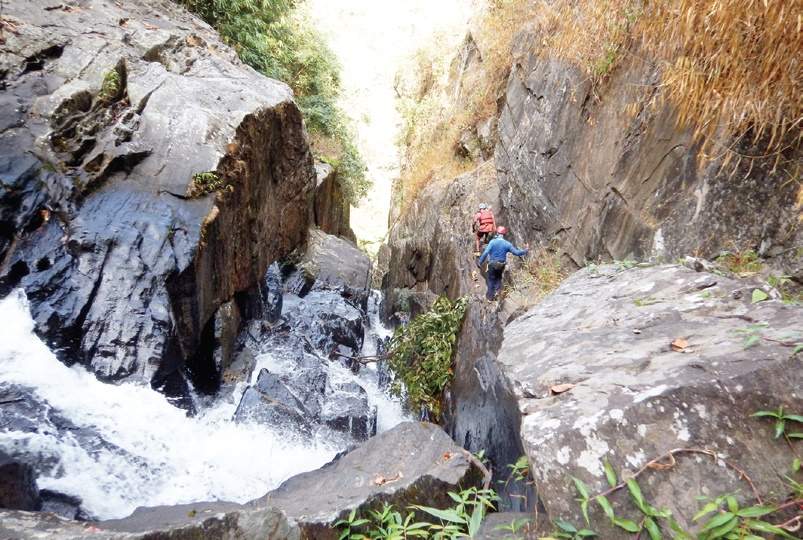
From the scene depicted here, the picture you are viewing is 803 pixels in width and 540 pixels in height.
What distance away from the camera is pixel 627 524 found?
2105 millimetres

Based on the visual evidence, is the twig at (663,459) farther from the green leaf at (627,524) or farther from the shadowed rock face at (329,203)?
the shadowed rock face at (329,203)

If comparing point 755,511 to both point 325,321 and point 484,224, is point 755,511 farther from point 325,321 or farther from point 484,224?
point 325,321

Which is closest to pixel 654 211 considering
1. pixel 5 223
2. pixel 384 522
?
pixel 384 522

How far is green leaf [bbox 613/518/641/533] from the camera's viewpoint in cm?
209

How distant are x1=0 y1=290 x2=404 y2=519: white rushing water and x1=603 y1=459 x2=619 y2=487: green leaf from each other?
4.39 metres

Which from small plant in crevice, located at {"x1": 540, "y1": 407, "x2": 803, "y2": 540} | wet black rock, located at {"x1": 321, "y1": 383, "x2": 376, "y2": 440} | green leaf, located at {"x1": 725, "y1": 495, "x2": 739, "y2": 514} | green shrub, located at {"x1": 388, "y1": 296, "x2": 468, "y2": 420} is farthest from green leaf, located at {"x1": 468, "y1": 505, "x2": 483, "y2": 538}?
green shrub, located at {"x1": 388, "y1": 296, "x2": 468, "y2": 420}

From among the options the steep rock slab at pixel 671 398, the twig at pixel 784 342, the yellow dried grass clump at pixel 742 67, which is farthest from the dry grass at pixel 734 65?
the twig at pixel 784 342

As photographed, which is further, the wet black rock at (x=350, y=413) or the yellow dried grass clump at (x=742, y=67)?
the wet black rock at (x=350, y=413)

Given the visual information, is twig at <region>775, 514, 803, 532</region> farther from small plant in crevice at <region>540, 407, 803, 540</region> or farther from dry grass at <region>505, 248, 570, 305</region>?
dry grass at <region>505, 248, 570, 305</region>

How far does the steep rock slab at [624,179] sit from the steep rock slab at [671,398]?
112cm

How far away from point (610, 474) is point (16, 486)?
4.40 metres

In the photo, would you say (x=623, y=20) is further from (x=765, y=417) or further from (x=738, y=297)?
(x=765, y=417)

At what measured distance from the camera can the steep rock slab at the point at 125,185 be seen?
5992 mm

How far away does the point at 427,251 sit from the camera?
1352cm
